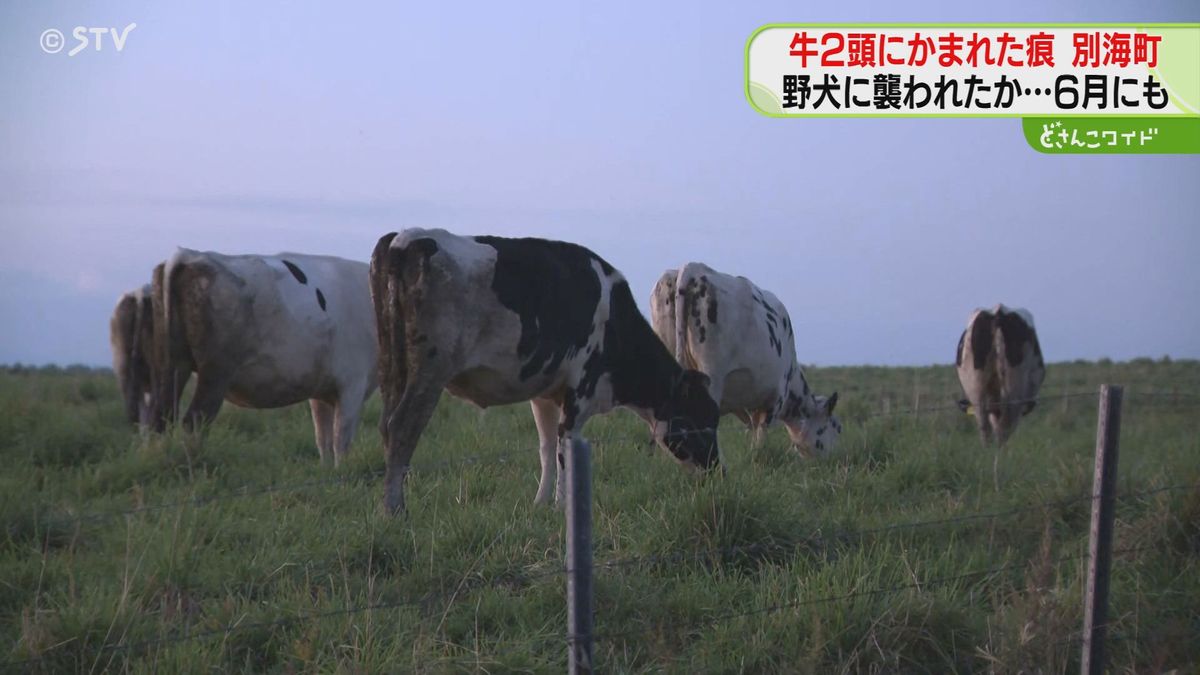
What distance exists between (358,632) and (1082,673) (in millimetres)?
3272

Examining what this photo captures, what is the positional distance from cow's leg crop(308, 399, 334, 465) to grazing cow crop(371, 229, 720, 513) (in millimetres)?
2774

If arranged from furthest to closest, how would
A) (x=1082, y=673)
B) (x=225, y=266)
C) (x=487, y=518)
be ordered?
1. (x=225, y=266)
2. (x=487, y=518)
3. (x=1082, y=673)

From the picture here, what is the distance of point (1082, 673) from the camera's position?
5.11 m

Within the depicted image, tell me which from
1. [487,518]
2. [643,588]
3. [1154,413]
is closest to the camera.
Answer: [643,588]

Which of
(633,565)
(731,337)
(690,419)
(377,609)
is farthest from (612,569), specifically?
(731,337)

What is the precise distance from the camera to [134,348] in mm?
11258

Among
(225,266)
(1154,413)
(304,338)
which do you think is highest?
(225,266)

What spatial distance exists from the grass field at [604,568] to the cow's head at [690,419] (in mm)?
249

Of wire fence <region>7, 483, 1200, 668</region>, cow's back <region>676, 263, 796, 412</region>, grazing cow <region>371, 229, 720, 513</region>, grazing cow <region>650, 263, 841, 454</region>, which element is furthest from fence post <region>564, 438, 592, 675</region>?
cow's back <region>676, 263, 796, 412</region>

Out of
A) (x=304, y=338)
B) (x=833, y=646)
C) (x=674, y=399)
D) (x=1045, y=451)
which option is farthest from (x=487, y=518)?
(x=1045, y=451)

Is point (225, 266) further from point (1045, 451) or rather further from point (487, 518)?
point (1045, 451)

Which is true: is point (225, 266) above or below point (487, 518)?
above

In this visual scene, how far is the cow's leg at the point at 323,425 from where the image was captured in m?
10.6

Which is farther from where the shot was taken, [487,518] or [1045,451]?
[1045,451]
